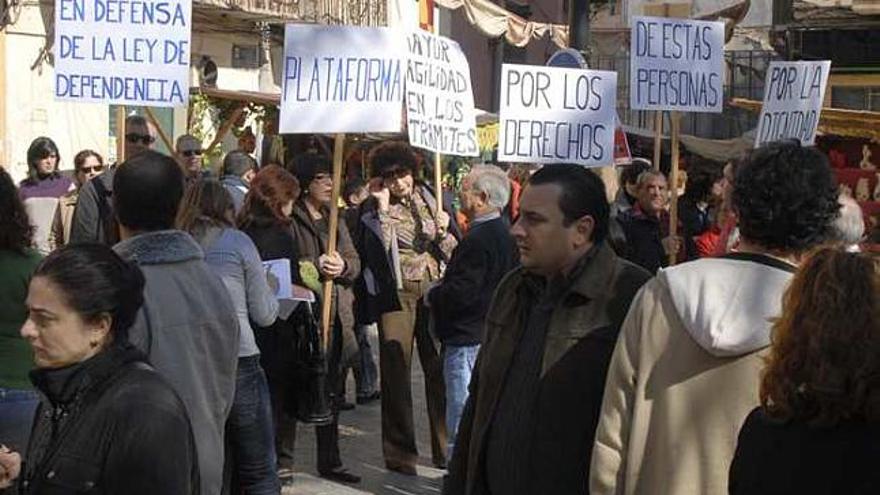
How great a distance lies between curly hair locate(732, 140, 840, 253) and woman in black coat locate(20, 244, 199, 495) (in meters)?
1.45

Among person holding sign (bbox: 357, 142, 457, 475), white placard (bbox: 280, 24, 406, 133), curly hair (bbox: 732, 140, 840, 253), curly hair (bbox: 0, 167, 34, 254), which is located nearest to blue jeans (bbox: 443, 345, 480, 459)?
person holding sign (bbox: 357, 142, 457, 475)

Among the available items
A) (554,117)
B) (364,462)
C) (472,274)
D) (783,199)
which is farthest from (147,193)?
(554,117)

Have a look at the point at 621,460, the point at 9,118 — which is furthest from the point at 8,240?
the point at 9,118

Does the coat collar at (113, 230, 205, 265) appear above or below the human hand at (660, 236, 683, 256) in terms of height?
above

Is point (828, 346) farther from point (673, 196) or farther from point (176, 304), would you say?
point (673, 196)

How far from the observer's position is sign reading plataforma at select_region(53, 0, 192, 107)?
9156 mm

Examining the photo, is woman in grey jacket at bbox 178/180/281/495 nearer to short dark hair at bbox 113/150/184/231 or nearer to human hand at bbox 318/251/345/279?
short dark hair at bbox 113/150/184/231

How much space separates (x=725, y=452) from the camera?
4.03 m

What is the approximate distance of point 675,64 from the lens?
11.2 metres

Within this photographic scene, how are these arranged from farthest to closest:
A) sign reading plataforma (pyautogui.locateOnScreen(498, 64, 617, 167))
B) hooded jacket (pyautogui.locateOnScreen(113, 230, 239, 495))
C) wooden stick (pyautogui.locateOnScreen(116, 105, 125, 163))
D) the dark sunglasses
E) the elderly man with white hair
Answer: the dark sunglasses, sign reading plataforma (pyautogui.locateOnScreen(498, 64, 617, 167)), wooden stick (pyautogui.locateOnScreen(116, 105, 125, 163)), the elderly man with white hair, hooded jacket (pyautogui.locateOnScreen(113, 230, 239, 495))

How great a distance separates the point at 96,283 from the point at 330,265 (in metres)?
5.12

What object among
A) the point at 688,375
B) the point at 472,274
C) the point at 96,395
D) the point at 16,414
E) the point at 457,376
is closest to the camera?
the point at 96,395

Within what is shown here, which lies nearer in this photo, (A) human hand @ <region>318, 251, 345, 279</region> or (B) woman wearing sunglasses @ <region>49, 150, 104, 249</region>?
(A) human hand @ <region>318, 251, 345, 279</region>

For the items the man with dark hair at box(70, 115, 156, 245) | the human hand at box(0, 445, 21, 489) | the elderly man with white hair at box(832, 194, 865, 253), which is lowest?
the human hand at box(0, 445, 21, 489)
